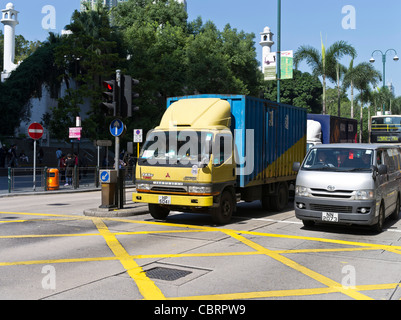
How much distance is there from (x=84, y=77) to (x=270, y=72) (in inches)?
483

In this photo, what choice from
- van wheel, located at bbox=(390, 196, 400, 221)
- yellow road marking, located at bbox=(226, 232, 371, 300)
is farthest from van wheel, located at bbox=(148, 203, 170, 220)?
van wheel, located at bbox=(390, 196, 400, 221)

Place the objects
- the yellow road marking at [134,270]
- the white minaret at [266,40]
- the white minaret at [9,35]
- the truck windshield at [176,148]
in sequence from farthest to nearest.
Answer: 1. the white minaret at [266,40]
2. the white minaret at [9,35]
3. the truck windshield at [176,148]
4. the yellow road marking at [134,270]

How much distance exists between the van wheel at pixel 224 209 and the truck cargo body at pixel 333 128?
8685 mm

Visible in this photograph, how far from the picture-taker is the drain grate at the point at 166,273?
6461mm

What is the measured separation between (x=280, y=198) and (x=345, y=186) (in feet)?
15.4

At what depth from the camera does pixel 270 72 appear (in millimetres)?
23109

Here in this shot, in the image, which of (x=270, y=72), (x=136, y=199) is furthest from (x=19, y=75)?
(x=136, y=199)

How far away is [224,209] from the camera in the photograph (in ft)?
37.3

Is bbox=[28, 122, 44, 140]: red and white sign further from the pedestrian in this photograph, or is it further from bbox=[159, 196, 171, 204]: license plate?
bbox=[159, 196, 171, 204]: license plate

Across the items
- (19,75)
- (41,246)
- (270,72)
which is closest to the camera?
(41,246)

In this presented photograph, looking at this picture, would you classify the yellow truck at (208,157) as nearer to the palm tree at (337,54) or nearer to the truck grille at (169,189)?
the truck grille at (169,189)

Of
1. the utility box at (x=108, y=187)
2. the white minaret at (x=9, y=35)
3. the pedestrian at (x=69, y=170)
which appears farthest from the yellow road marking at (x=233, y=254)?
the white minaret at (x=9, y=35)

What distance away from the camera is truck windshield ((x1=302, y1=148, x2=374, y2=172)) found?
1041 cm
